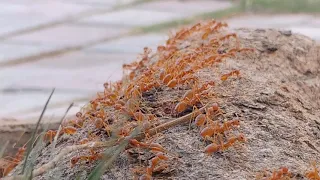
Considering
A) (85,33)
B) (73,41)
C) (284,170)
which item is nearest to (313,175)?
(284,170)

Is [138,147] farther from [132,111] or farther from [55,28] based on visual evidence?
[55,28]

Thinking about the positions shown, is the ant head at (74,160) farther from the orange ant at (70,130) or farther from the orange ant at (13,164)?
the orange ant at (13,164)

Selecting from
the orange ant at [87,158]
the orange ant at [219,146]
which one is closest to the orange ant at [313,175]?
the orange ant at [219,146]

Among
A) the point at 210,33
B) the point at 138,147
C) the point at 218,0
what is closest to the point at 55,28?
the point at 218,0

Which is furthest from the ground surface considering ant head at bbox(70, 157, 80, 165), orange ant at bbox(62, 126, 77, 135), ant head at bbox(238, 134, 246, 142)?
ant head at bbox(238, 134, 246, 142)

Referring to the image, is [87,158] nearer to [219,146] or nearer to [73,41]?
[219,146]

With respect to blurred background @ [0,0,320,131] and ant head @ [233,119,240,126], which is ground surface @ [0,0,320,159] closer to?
blurred background @ [0,0,320,131]

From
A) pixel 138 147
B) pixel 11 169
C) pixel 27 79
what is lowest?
pixel 27 79
